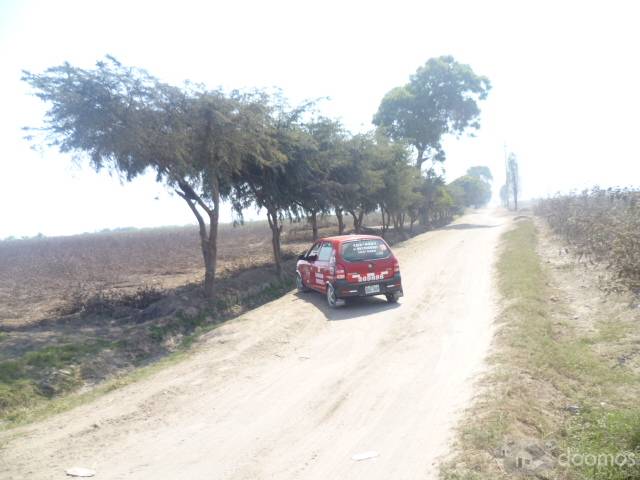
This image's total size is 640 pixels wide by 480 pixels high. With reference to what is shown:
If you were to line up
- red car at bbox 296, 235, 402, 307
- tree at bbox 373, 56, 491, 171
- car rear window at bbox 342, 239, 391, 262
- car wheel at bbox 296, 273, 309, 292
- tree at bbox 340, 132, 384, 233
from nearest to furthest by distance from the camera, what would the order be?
red car at bbox 296, 235, 402, 307 → car rear window at bbox 342, 239, 391, 262 → car wheel at bbox 296, 273, 309, 292 → tree at bbox 340, 132, 384, 233 → tree at bbox 373, 56, 491, 171

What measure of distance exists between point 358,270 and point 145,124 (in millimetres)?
6603

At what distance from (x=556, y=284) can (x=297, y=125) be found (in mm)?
11367

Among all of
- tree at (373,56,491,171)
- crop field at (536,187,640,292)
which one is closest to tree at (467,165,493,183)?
tree at (373,56,491,171)

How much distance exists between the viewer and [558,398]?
18.0ft

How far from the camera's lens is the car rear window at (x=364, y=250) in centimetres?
1191

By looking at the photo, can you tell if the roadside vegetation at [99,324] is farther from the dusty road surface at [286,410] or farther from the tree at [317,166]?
the tree at [317,166]

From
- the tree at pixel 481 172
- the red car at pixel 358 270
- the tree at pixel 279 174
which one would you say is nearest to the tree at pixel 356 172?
the tree at pixel 279 174

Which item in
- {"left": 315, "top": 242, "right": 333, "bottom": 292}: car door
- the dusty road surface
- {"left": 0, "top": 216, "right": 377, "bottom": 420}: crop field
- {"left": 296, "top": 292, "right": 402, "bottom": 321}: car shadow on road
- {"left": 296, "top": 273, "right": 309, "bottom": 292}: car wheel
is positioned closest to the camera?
the dusty road surface

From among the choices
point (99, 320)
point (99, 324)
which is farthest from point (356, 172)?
point (99, 324)

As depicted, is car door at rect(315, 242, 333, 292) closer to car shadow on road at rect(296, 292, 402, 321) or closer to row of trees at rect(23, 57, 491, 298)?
car shadow on road at rect(296, 292, 402, 321)

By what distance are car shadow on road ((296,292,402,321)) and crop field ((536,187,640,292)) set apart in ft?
15.7

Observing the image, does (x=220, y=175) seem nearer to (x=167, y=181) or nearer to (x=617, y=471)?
(x=167, y=181)

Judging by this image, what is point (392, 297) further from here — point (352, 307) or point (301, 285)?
point (301, 285)

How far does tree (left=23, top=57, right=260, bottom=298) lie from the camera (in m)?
11.9
